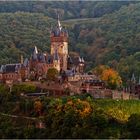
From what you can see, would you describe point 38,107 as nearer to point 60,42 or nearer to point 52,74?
point 52,74

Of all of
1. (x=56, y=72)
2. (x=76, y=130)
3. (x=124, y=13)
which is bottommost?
(x=76, y=130)

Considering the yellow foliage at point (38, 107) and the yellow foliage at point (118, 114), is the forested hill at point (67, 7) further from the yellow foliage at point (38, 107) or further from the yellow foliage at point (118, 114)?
the yellow foliage at point (118, 114)

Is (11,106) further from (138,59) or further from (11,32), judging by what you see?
(11,32)

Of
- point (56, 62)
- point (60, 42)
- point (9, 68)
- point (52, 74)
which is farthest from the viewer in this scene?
point (60, 42)

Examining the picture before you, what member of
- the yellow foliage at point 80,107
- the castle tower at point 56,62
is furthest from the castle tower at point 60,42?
the yellow foliage at point 80,107

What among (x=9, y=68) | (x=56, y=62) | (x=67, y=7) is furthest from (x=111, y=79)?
(x=67, y=7)

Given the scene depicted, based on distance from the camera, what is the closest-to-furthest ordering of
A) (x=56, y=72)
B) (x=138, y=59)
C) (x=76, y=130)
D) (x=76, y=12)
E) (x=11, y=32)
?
(x=76, y=130)
(x=56, y=72)
(x=138, y=59)
(x=11, y=32)
(x=76, y=12)

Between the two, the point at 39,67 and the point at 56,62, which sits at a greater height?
the point at 56,62

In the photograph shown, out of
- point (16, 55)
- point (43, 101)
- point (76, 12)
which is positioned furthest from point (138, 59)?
point (76, 12)

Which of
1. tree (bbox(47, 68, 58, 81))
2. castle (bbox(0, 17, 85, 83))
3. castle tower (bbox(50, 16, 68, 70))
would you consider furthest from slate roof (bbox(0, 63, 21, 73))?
castle tower (bbox(50, 16, 68, 70))
